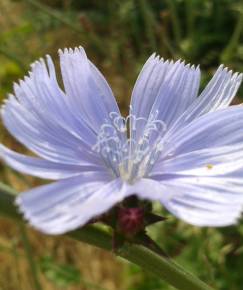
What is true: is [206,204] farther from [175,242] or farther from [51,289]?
[51,289]

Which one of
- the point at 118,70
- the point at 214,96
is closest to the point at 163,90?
the point at 214,96

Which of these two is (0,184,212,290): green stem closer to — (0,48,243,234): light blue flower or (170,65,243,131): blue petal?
(0,48,243,234): light blue flower

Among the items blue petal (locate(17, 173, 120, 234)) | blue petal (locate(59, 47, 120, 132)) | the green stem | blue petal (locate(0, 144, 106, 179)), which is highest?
blue petal (locate(59, 47, 120, 132))

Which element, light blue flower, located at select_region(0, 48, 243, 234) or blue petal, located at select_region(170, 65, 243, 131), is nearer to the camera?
light blue flower, located at select_region(0, 48, 243, 234)

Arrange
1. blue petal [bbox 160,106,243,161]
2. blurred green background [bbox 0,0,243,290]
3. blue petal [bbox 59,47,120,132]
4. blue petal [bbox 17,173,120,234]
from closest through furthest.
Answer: blue petal [bbox 17,173,120,234] < blue petal [bbox 160,106,243,161] < blue petal [bbox 59,47,120,132] < blurred green background [bbox 0,0,243,290]

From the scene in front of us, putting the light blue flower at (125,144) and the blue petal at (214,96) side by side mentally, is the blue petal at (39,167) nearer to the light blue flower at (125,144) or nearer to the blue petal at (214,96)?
the light blue flower at (125,144)

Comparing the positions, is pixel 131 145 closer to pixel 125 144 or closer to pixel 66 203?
pixel 125 144

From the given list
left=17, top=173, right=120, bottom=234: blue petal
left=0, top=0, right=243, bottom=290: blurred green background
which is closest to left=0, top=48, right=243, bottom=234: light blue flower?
left=17, top=173, right=120, bottom=234: blue petal
